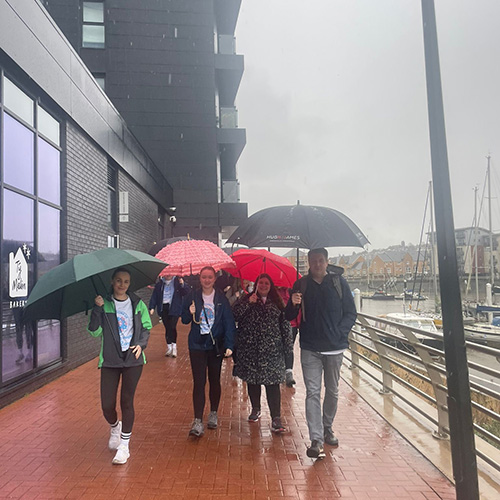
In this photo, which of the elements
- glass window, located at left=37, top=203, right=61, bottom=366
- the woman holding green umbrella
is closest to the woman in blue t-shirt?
the woman holding green umbrella

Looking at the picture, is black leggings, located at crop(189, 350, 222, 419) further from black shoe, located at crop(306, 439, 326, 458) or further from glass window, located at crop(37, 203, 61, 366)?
glass window, located at crop(37, 203, 61, 366)

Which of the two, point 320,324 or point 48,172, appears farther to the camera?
point 48,172

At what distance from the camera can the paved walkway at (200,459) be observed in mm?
3711

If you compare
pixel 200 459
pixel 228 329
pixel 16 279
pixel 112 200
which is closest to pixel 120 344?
pixel 228 329

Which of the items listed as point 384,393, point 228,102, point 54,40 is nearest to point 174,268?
point 384,393

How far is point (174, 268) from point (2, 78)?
11.0 ft

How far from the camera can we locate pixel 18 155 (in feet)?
22.5

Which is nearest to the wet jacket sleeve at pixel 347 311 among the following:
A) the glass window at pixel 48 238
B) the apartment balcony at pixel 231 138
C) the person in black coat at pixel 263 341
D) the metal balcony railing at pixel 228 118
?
the person in black coat at pixel 263 341

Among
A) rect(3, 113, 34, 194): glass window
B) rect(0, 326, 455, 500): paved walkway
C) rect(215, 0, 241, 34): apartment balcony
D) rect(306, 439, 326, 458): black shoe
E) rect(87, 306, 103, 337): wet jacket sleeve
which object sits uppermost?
rect(215, 0, 241, 34): apartment balcony

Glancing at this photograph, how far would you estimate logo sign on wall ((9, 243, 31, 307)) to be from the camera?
638cm

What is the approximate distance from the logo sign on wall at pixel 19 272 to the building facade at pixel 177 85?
1635cm

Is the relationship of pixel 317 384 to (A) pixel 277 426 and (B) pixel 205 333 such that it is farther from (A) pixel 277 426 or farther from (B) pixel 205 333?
(B) pixel 205 333

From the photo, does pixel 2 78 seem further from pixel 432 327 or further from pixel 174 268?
pixel 432 327

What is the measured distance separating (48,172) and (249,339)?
4948 millimetres
